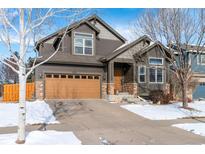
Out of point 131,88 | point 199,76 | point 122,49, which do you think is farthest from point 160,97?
point 199,76

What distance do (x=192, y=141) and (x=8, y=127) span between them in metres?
7.36

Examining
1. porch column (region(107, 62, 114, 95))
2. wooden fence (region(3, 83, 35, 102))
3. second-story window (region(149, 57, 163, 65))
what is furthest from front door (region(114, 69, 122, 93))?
wooden fence (region(3, 83, 35, 102))

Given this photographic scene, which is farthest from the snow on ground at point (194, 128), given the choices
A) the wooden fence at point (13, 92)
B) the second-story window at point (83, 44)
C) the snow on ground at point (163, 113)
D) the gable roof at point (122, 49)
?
the wooden fence at point (13, 92)

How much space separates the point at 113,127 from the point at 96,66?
31.7 feet

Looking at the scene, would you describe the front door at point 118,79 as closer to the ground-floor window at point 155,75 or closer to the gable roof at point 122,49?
the gable roof at point 122,49

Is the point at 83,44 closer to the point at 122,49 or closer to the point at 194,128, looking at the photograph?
the point at 122,49

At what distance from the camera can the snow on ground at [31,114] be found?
11.6 m

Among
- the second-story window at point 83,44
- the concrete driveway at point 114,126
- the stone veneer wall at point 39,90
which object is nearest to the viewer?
the concrete driveway at point 114,126

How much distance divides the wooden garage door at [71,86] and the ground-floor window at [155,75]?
4.60 m

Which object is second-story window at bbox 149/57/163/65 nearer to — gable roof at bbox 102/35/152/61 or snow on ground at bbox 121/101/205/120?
gable roof at bbox 102/35/152/61

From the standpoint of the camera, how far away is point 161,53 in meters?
20.8
